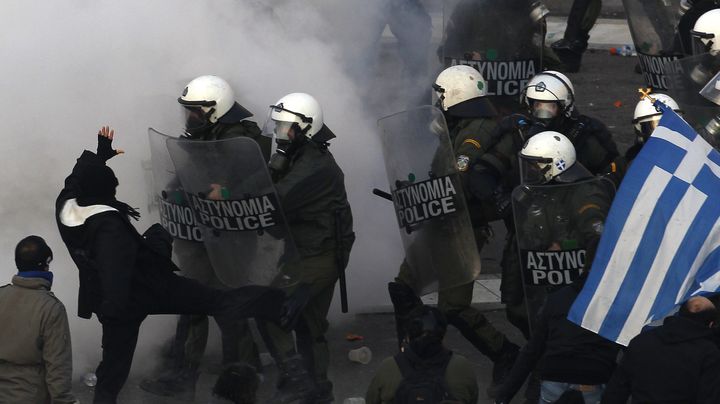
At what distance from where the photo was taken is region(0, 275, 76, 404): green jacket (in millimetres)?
6891

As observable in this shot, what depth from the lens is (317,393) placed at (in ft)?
26.8

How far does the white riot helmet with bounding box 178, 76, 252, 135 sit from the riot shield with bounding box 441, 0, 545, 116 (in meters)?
2.65

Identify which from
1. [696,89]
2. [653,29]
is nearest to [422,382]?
[696,89]

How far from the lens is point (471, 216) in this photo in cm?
841

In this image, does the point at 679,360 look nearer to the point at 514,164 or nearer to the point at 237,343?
the point at 514,164

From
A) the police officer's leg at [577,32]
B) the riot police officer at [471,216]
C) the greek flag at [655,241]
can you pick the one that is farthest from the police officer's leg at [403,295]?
the police officer's leg at [577,32]

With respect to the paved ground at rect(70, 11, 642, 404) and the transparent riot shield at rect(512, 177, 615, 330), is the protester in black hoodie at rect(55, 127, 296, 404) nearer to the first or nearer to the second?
the paved ground at rect(70, 11, 642, 404)

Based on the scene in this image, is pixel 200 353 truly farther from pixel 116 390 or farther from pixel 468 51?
pixel 468 51

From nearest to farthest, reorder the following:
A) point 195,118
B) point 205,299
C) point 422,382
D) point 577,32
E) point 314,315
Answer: point 422,382
point 205,299
point 314,315
point 195,118
point 577,32

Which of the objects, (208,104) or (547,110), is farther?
(547,110)

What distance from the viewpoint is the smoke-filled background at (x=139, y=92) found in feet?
29.5

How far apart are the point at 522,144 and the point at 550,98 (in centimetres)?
37

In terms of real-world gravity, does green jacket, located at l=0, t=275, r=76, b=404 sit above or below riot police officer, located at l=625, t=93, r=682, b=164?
below

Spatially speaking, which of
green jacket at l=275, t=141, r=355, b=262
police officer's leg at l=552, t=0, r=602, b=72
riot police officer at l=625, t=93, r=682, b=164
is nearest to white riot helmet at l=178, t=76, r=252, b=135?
green jacket at l=275, t=141, r=355, b=262
